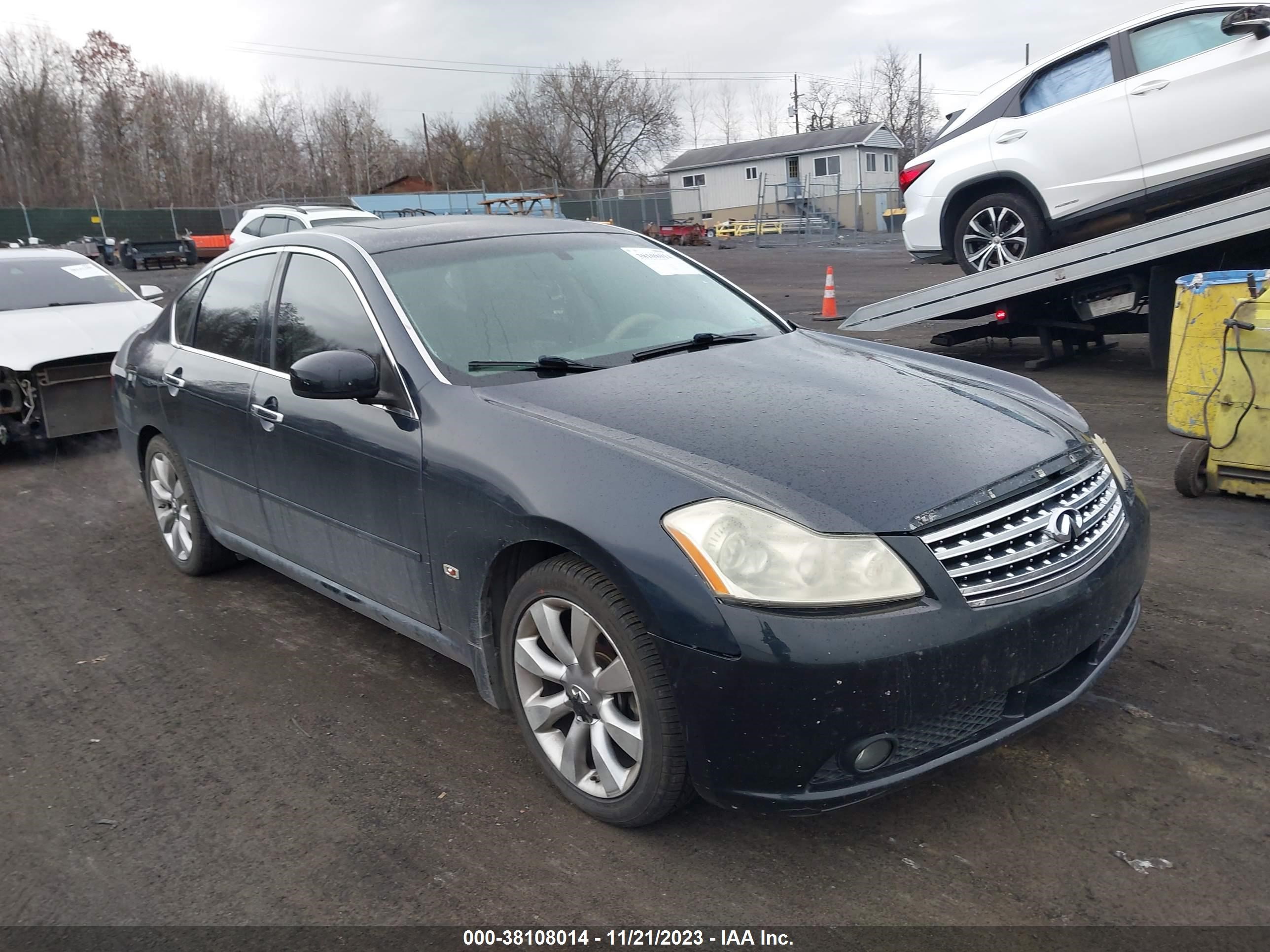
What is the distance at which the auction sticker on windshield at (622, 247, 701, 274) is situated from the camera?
4277mm

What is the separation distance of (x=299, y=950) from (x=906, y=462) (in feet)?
6.44

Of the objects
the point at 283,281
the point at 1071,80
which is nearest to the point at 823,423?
the point at 283,281

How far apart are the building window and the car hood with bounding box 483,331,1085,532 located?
58.9m

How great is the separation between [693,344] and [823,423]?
94 centimetres

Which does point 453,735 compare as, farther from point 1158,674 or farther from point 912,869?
point 1158,674

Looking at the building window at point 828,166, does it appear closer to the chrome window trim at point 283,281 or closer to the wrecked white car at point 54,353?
the wrecked white car at point 54,353

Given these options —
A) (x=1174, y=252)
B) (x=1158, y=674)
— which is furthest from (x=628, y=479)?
(x=1174, y=252)

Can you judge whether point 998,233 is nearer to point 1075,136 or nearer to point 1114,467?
point 1075,136

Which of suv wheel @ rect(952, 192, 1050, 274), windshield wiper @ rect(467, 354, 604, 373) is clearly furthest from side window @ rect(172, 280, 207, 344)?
suv wheel @ rect(952, 192, 1050, 274)

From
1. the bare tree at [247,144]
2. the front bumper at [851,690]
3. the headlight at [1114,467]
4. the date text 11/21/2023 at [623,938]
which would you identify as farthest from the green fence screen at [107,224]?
the front bumper at [851,690]

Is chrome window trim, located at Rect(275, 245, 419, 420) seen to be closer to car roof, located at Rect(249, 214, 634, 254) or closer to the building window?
car roof, located at Rect(249, 214, 634, 254)

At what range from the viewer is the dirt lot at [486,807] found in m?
2.54

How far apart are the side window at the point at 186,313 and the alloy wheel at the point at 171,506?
25.1 inches

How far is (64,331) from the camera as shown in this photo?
8117mm
